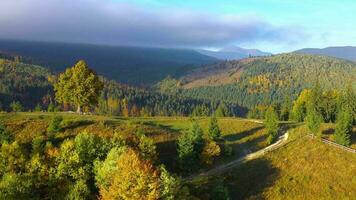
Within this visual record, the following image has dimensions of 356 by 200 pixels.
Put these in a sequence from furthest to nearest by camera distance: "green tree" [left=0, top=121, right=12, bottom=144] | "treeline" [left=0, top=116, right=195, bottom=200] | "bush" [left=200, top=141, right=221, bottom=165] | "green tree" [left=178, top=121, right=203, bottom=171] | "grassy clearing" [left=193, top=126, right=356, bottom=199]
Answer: "bush" [left=200, top=141, right=221, bottom=165] → "green tree" [left=178, top=121, right=203, bottom=171] → "grassy clearing" [left=193, top=126, right=356, bottom=199] → "green tree" [left=0, top=121, right=12, bottom=144] → "treeline" [left=0, top=116, right=195, bottom=200]

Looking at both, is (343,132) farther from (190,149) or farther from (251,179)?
(190,149)

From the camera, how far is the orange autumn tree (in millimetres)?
52219

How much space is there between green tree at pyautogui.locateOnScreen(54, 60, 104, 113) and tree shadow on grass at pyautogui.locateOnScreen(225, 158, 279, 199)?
49.3 m

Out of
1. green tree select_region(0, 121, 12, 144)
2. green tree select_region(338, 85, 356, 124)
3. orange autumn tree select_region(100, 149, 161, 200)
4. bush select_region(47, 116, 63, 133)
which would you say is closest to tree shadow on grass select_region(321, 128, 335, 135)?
green tree select_region(338, 85, 356, 124)

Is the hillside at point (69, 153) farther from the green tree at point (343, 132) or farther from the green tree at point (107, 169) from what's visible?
the green tree at point (343, 132)

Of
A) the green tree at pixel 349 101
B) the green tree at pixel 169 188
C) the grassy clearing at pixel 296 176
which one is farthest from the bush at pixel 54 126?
the green tree at pixel 349 101

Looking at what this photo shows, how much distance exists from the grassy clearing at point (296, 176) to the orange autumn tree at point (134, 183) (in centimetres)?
1893

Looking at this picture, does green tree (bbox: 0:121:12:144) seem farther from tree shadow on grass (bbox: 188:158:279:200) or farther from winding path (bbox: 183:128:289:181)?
tree shadow on grass (bbox: 188:158:279:200)

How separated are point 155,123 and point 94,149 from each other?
46.6 meters

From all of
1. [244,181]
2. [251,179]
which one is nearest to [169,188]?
[244,181]

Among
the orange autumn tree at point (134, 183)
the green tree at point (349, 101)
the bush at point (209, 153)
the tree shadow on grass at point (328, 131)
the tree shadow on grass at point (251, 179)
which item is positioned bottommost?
the tree shadow on grass at point (251, 179)

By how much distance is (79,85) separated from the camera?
114m

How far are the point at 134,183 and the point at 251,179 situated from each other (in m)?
33.7

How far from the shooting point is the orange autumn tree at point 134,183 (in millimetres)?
52219
